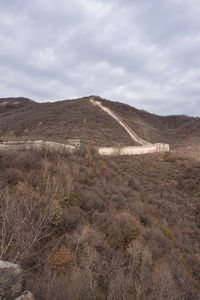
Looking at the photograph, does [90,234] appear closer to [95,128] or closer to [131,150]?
[131,150]

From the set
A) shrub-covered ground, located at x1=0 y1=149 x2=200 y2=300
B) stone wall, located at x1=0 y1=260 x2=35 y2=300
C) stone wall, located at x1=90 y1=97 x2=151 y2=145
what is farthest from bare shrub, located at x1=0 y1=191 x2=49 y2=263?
stone wall, located at x1=90 y1=97 x2=151 y2=145

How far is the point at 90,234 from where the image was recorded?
5859 mm

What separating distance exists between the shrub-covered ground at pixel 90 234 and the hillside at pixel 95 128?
1233 centimetres

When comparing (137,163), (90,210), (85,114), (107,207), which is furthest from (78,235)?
(85,114)

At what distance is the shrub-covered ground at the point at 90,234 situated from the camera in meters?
3.73

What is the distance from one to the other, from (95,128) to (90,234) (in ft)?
80.7

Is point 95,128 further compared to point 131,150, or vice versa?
point 95,128

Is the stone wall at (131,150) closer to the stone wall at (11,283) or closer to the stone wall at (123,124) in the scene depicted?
the stone wall at (123,124)

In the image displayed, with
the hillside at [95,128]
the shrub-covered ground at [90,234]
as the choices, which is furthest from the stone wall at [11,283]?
the hillside at [95,128]

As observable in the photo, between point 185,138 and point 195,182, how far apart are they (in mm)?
23363

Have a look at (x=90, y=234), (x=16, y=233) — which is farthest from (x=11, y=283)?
(x=90, y=234)

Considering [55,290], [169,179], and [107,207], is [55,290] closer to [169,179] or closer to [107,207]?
[107,207]

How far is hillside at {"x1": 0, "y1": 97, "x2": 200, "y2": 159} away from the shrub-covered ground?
486 inches

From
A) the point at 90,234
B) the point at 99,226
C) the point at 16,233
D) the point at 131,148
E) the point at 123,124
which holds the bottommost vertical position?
the point at 99,226
